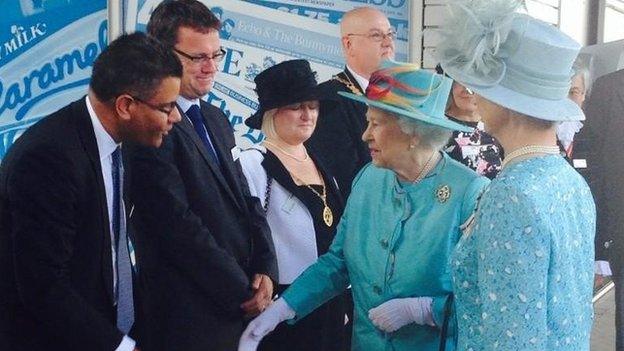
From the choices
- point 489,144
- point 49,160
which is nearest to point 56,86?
point 489,144

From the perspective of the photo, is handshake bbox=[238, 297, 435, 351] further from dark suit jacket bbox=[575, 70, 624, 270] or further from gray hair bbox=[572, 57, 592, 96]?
gray hair bbox=[572, 57, 592, 96]

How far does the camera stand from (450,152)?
3.79 meters

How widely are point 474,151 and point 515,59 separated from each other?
1.81 meters

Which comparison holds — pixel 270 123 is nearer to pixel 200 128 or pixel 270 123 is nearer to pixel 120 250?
pixel 200 128

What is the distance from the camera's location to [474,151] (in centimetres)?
381

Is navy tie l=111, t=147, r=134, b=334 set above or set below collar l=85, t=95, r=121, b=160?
below

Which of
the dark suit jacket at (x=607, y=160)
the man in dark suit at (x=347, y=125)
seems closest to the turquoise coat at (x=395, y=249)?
the man in dark suit at (x=347, y=125)

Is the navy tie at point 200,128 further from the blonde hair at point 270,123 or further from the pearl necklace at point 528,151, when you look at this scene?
the pearl necklace at point 528,151

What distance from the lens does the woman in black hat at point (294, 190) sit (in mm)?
3289

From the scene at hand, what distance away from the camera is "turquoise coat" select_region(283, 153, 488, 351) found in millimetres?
2463

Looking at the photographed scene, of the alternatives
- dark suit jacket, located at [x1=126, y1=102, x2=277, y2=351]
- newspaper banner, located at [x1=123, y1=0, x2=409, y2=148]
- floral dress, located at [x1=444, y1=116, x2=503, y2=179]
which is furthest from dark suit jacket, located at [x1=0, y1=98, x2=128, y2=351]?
newspaper banner, located at [x1=123, y1=0, x2=409, y2=148]

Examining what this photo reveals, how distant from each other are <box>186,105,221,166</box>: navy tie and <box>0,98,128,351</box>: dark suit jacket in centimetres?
62

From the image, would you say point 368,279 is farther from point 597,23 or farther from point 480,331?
point 597,23

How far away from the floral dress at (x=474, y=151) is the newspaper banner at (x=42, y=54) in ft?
6.45
